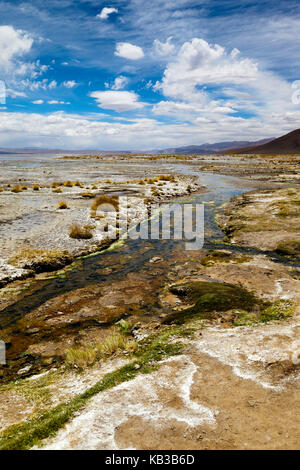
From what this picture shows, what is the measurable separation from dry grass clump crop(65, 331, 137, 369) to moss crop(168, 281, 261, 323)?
218 centimetres

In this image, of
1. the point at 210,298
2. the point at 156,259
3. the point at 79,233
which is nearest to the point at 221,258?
the point at 156,259

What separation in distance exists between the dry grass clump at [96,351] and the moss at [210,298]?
7.14ft

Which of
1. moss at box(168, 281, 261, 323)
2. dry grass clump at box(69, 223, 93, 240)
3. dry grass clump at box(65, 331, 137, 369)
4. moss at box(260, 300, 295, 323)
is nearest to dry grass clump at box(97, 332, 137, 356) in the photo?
dry grass clump at box(65, 331, 137, 369)

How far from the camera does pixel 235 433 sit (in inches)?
177

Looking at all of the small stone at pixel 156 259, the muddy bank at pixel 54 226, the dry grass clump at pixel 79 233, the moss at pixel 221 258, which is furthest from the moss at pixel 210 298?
the dry grass clump at pixel 79 233

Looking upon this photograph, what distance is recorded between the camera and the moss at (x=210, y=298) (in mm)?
9367

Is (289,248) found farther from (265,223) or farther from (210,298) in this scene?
(210,298)

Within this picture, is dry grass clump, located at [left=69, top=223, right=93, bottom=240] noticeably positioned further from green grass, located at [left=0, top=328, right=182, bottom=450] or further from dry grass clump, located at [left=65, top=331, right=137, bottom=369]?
green grass, located at [left=0, top=328, right=182, bottom=450]

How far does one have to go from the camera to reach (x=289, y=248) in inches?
621

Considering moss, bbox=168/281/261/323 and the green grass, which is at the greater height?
moss, bbox=168/281/261/323

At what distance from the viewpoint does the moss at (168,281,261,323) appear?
9.37 m

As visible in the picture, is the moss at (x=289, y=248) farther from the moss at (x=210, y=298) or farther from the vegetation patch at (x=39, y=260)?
the vegetation patch at (x=39, y=260)

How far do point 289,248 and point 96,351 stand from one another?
1300 centimetres

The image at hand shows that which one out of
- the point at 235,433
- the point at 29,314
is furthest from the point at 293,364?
the point at 29,314
